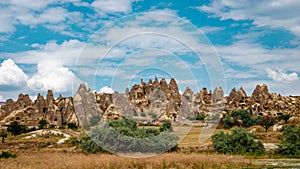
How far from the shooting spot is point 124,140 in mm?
40156

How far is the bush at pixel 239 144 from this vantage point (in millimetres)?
41625

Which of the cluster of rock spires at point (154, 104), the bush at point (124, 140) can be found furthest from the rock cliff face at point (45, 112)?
the bush at point (124, 140)

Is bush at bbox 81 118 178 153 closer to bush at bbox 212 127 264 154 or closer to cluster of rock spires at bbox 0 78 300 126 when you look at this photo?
bush at bbox 212 127 264 154

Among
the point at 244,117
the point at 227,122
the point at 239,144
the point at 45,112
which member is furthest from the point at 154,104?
the point at 239,144

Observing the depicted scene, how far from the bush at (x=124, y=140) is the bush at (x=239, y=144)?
6.12 m

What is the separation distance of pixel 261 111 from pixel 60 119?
77056mm

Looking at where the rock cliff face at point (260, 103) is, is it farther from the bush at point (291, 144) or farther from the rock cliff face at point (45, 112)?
the bush at point (291, 144)

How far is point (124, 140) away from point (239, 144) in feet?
44.1

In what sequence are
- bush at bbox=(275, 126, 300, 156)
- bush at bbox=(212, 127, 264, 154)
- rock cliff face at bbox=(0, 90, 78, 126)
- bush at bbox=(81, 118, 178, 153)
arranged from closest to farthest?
bush at bbox=(275, 126, 300, 156), bush at bbox=(81, 118, 178, 153), bush at bbox=(212, 127, 264, 154), rock cliff face at bbox=(0, 90, 78, 126)


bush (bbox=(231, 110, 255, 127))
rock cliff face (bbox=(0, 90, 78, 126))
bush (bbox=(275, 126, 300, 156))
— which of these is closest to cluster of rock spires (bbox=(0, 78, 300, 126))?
rock cliff face (bbox=(0, 90, 78, 126))

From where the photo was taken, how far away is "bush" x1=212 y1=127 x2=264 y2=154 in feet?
137

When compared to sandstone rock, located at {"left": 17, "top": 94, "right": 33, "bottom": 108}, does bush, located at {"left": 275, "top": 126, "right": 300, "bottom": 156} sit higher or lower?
lower

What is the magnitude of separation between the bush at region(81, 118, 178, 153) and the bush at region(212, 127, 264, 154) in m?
6.12

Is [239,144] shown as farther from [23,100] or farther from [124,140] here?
[23,100]
